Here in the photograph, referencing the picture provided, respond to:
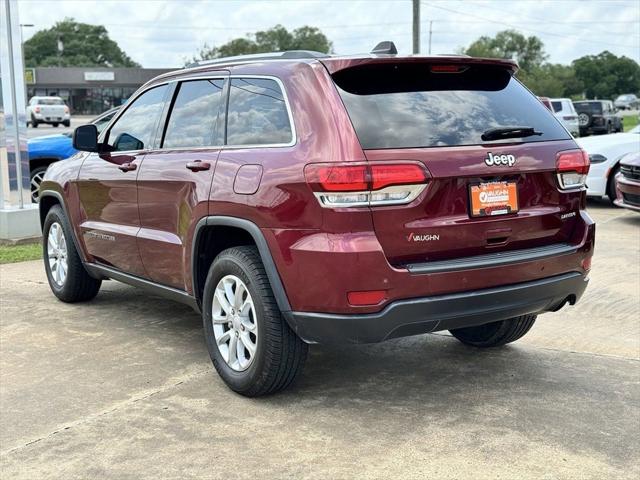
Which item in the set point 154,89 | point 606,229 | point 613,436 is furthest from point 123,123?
point 606,229

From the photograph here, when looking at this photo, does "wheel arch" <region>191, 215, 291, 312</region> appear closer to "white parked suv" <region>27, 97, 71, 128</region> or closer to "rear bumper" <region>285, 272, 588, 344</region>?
"rear bumper" <region>285, 272, 588, 344</region>

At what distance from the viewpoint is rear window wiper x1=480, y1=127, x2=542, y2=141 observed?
3775mm

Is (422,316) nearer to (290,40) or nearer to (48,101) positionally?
(48,101)

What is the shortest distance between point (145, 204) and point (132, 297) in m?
1.82

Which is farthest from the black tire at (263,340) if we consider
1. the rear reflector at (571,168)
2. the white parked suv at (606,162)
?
the white parked suv at (606,162)

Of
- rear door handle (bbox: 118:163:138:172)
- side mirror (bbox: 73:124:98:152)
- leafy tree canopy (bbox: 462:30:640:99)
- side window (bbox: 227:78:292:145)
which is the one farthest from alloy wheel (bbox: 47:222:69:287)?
leafy tree canopy (bbox: 462:30:640:99)

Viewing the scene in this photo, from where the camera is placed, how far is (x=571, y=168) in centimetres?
399

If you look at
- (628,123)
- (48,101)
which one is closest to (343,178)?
(48,101)

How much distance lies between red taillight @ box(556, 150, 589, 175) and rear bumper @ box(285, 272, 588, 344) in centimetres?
62

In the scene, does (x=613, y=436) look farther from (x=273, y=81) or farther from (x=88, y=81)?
(x=88, y=81)

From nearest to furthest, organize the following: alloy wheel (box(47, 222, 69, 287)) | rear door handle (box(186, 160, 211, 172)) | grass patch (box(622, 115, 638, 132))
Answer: rear door handle (box(186, 160, 211, 172)) < alloy wheel (box(47, 222, 69, 287)) < grass patch (box(622, 115, 638, 132))

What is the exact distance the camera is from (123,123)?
5.38 meters

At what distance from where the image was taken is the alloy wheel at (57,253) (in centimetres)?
613

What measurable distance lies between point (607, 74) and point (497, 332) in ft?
446
